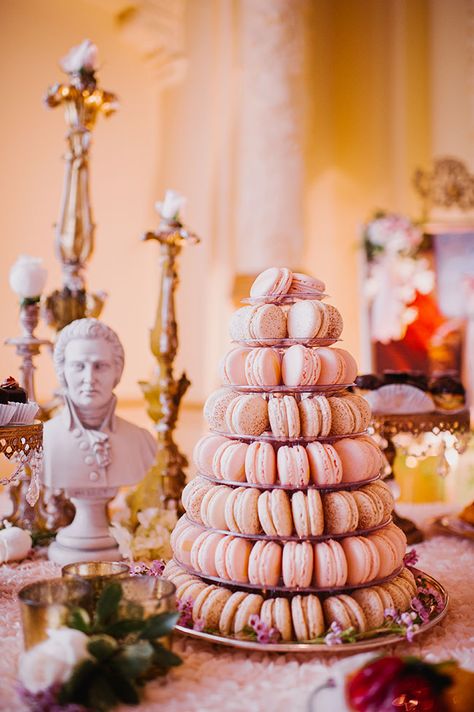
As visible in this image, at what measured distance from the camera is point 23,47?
593cm

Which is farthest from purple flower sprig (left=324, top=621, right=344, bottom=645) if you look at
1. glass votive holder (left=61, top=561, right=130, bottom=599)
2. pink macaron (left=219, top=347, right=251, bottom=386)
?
pink macaron (left=219, top=347, right=251, bottom=386)

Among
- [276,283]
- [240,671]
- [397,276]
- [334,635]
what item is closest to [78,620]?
[240,671]

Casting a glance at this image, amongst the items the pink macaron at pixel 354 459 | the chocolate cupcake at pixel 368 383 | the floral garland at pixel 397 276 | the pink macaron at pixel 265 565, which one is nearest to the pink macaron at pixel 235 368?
the pink macaron at pixel 354 459

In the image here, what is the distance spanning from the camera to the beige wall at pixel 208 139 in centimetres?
600

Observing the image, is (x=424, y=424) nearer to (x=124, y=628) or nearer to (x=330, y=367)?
(x=330, y=367)

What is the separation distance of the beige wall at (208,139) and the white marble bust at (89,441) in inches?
95.9

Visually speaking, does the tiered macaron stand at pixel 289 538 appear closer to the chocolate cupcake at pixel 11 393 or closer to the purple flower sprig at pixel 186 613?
the purple flower sprig at pixel 186 613

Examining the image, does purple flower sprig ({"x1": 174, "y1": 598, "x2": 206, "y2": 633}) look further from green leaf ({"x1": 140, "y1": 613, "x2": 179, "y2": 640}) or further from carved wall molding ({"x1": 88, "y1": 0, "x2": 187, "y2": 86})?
carved wall molding ({"x1": 88, "y1": 0, "x2": 187, "y2": 86})

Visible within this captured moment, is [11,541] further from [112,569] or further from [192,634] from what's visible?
[192,634]

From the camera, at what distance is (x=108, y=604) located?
2219 mm

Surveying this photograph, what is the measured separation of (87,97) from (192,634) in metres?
2.79

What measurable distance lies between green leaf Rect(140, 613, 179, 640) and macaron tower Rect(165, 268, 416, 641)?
32cm

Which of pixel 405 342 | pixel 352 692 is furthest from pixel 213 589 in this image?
pixel 405 342

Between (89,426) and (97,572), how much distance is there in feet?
3.66
